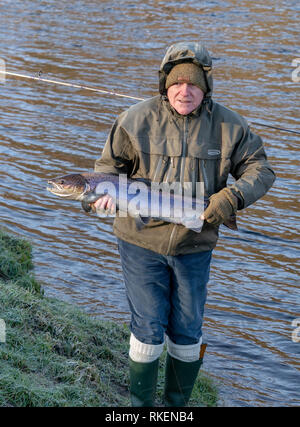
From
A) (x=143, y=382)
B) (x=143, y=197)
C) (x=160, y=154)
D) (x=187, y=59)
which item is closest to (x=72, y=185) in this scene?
(x=143, y=197)

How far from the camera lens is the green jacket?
4.45 meters

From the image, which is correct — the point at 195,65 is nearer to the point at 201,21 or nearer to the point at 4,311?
the point at 4,311

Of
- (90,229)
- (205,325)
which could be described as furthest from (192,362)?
(90,229)

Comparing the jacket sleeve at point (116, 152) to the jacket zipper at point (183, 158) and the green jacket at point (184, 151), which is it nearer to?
the green jacket at point (184, 151)

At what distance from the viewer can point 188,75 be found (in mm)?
4402

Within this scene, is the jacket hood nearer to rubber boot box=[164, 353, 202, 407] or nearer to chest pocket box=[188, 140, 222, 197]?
chest pocket box=[188, 140, 222, 197]

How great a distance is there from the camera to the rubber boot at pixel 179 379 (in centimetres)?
482

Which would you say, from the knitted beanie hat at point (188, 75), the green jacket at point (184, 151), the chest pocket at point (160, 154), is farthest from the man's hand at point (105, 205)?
the knitted beanie hat at point (188, 75)

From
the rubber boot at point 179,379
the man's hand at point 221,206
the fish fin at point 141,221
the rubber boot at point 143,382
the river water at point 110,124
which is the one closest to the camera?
the man's hand at point 221,206

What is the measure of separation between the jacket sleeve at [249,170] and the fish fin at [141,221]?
548mm

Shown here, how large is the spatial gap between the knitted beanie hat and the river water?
9.33 feet

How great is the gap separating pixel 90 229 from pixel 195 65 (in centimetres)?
554

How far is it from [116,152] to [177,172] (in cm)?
40

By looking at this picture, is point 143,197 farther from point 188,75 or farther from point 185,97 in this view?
point 188,75
